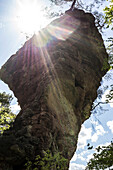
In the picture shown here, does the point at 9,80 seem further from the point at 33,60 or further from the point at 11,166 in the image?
the point at 11,166

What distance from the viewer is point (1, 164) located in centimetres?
512

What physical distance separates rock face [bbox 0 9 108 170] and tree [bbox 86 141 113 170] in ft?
6.89

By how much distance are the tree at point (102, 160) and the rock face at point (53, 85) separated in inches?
82.7

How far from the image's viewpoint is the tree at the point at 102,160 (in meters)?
4.84

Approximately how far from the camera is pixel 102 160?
5.05 m

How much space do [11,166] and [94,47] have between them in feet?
49.6

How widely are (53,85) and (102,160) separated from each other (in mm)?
5546

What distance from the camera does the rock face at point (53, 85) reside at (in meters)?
6.33

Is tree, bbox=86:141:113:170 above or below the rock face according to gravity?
below

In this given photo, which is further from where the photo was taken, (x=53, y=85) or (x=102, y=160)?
(x=53, y=85)

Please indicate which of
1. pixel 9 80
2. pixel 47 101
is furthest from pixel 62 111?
pixel 9 80

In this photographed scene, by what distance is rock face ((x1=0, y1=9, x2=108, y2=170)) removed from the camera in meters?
6.33

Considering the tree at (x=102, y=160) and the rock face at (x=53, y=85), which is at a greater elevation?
the rock face at (x=53, y=85)

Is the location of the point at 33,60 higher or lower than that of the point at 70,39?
lower
